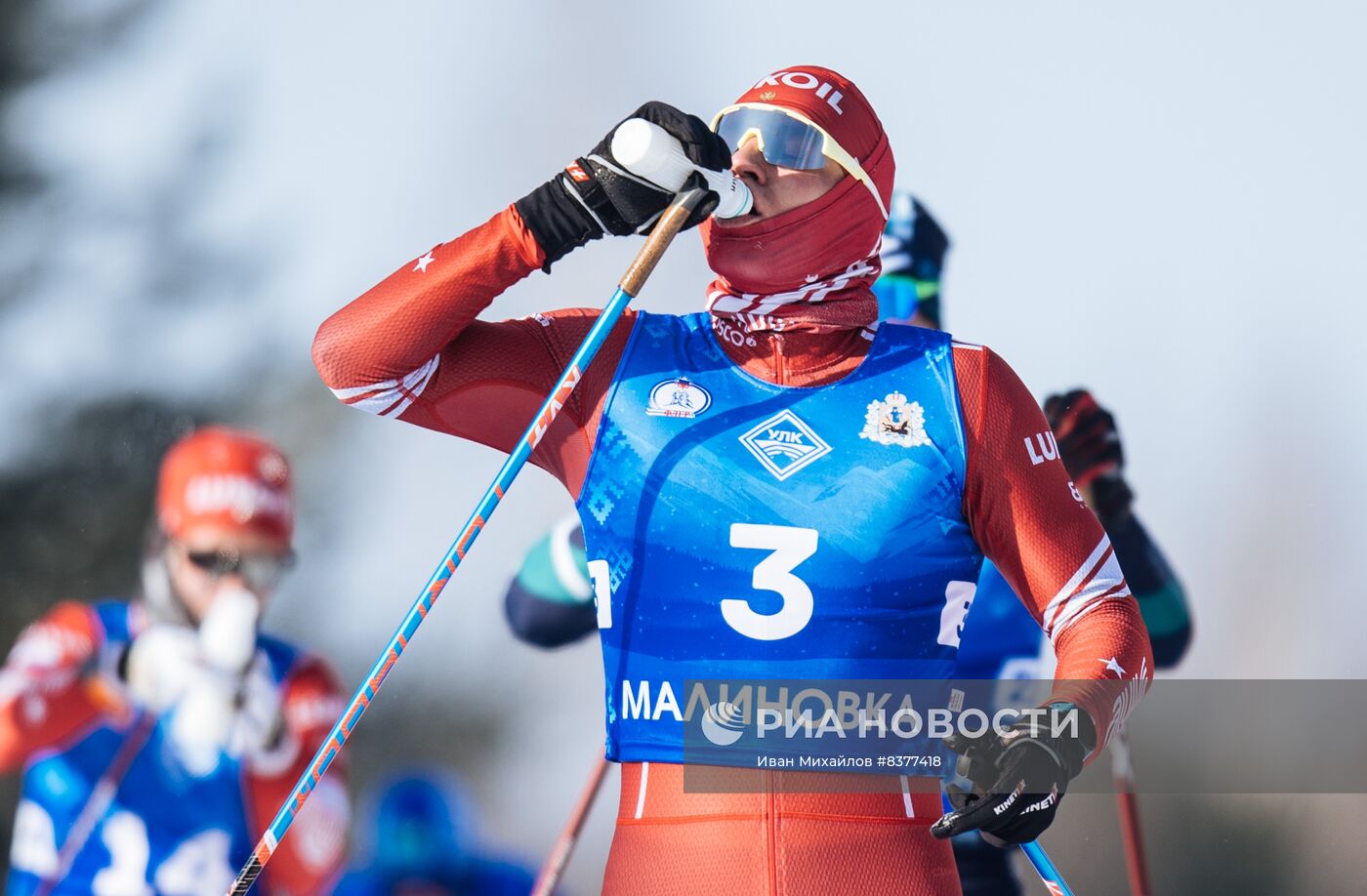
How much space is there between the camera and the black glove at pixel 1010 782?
137cm

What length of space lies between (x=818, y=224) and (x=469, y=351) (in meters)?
0.40

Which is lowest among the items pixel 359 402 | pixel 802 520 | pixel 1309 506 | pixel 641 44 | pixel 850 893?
pixel 1309 506

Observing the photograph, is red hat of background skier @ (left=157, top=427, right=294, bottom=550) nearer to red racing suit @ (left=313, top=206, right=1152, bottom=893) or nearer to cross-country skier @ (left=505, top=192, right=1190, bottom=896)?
cross-country skier @ (left=505, top=192, right=1190, bottom=896)

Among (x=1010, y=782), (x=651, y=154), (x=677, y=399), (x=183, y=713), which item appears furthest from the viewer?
(x=183, y=713)

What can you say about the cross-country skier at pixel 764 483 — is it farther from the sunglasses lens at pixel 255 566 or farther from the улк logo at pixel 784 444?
the sunglasses lens at pixel 255 566

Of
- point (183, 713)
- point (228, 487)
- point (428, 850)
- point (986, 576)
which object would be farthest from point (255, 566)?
point (986, 576)

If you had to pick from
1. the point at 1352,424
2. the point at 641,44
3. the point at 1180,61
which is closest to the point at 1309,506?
the point at 1352,424

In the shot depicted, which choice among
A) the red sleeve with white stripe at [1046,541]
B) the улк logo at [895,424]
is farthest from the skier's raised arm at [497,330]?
the red sleeve with white stripe at [1046,541]

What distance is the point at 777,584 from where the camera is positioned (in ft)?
5.06

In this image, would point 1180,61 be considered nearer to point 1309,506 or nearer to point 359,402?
point 1309,506

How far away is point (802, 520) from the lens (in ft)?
5.10

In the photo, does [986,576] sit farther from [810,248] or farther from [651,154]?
[651,154]

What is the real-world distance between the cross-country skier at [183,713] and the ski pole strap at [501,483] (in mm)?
1412

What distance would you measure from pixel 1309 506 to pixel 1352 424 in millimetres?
175
